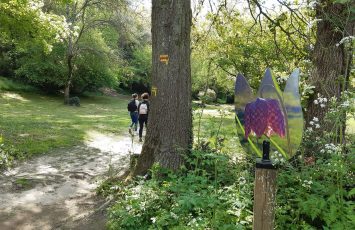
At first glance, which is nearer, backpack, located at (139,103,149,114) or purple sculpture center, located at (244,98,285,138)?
purple sculpture center, located at (244,98,285,138)

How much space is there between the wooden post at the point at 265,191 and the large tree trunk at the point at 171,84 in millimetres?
3211

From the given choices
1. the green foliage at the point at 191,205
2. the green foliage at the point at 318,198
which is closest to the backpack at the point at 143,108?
the green foliage at the point at 191,205

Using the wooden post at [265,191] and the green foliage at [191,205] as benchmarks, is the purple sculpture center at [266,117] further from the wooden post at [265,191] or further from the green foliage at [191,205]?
the green foliage at [191,205]

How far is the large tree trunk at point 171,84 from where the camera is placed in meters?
5.92

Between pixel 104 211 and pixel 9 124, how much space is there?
31.6 ft

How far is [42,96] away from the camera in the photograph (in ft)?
103

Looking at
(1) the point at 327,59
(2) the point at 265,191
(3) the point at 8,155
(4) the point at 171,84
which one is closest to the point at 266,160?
(2) the point at 265,191

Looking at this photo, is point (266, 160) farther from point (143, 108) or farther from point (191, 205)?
point (143, 108)

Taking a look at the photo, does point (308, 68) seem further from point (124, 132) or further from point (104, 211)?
point (124, 132)

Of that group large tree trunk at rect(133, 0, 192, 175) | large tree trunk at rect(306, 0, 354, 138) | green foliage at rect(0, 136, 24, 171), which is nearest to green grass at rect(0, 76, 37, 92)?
green foliage at rect(0, 136, 24, 171)

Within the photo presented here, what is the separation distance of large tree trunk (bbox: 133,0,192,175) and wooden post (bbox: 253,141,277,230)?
321 cm

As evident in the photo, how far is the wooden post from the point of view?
2.66 m

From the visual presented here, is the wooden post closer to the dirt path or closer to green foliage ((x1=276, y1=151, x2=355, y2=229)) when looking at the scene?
green foliage ((x1=276, y1=151, x2=355, y2=229))

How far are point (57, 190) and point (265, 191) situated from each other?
5.32 meters
